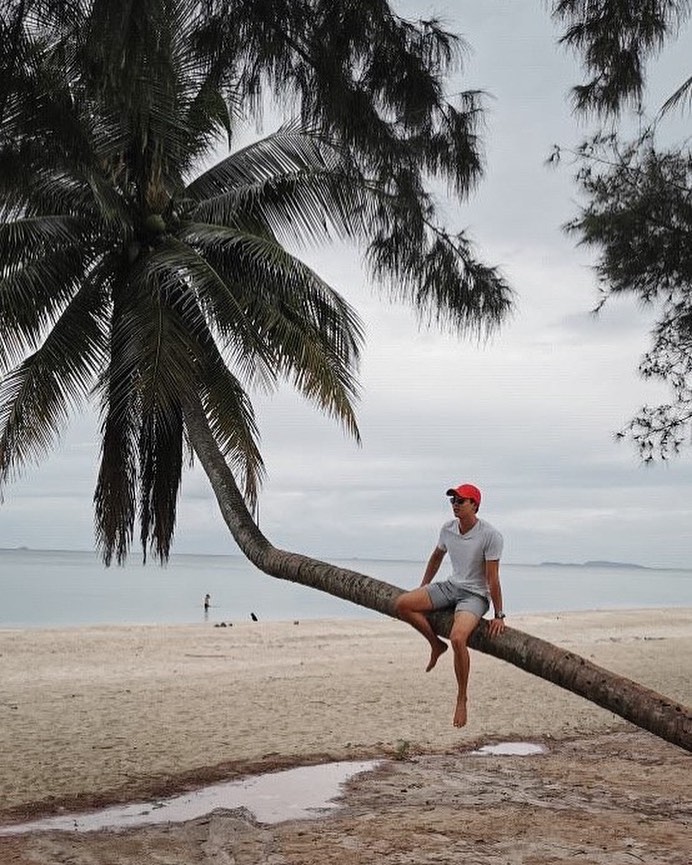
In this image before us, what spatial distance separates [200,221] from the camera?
37.0 feet

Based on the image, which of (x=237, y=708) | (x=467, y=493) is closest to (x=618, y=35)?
(x=467, y=493)

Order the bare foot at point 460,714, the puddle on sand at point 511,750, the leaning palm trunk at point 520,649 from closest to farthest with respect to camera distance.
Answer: the leaning palm trunk at point 520,649 → the bare foot at point 460,714 → the puddle on sand at point 511,750

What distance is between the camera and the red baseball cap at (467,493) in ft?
20.2

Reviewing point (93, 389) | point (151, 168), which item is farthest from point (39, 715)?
point (151, 168)

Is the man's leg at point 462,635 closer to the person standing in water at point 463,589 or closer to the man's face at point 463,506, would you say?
the person standing in water at point 463,589

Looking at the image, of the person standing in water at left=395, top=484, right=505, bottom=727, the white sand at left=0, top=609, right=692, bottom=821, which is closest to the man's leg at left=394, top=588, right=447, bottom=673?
the person standing in water at left=395, top=484, right=505, bottom=727

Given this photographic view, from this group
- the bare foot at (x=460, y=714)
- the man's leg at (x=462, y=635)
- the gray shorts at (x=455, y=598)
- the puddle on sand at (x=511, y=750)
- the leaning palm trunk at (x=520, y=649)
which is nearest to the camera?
the leaning palm trunk at (x=520, y=649)

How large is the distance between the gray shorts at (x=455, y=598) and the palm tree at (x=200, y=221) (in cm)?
15

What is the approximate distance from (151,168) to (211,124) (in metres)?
1.31

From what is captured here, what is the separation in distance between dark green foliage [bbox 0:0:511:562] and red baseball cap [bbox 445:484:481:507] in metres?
2.30

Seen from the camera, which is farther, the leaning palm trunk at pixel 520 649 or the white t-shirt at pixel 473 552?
the white t-shirt at pixel 473 552

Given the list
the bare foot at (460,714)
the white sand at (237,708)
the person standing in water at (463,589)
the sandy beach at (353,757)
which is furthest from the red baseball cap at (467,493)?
the white sand at (237,708)

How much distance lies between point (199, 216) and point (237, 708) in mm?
6269

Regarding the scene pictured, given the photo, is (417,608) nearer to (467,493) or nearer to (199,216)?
(467,493)
